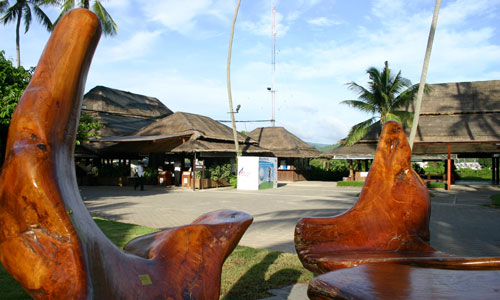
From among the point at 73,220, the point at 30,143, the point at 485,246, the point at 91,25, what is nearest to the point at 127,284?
the point at 73,220

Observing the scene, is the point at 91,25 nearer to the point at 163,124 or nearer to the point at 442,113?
the point at 163,124

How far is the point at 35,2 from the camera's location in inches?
996

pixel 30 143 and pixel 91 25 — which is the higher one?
pixel 91 25

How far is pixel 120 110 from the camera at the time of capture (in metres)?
30.4

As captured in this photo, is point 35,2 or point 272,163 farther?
point 35,2

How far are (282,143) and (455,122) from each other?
13.4 m

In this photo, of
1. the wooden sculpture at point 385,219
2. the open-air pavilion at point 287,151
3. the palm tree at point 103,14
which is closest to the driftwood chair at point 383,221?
the wooden sculpture at point 385,219

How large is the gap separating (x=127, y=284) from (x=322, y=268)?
1633 mm

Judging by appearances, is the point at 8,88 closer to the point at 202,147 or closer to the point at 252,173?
the point at 202,147

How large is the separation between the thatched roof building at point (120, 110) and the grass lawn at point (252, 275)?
70.6ft

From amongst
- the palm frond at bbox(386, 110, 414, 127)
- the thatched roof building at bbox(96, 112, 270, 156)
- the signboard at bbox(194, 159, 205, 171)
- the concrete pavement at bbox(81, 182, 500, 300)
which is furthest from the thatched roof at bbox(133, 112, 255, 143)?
the palm frond at bbox(386, 110, 414, 127)

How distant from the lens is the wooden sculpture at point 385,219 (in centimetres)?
334

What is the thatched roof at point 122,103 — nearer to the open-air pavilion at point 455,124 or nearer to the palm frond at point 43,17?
the palm frond at point 43,17

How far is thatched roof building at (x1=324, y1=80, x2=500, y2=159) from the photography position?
22438 millimetres
